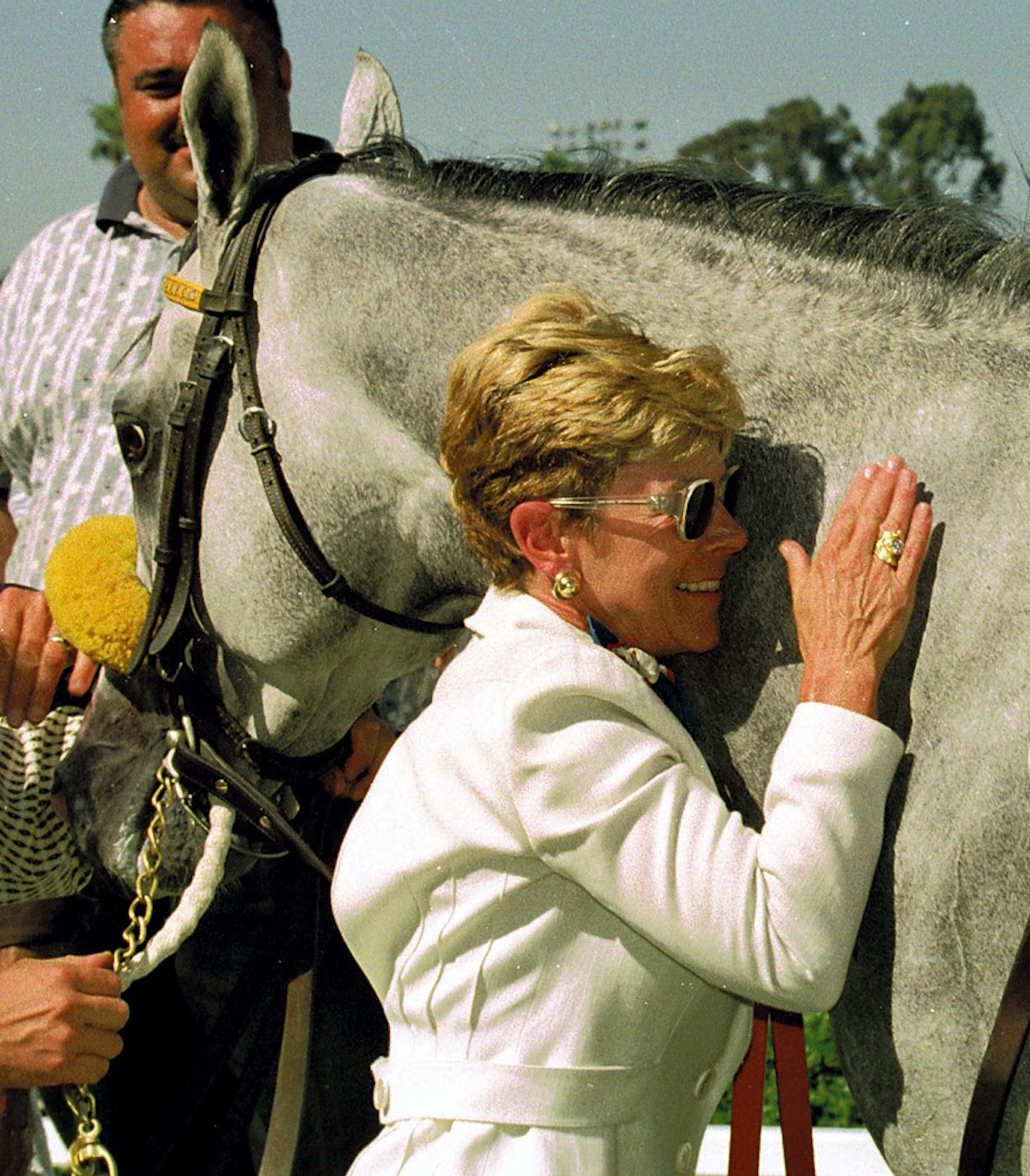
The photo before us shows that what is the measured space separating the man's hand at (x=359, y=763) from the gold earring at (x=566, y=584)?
1307 mm

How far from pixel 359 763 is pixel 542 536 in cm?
137

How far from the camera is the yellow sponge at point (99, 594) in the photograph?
2.69 m

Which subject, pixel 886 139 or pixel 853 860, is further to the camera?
pixel 886 139

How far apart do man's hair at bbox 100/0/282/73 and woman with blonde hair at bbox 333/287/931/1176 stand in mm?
1923

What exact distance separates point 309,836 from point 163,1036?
0.70 metres

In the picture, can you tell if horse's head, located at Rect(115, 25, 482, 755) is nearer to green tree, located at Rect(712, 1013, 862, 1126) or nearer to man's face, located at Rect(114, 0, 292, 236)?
man's face, located at Rect(114, 0, 292, 236)

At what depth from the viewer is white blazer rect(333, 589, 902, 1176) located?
1.70 m

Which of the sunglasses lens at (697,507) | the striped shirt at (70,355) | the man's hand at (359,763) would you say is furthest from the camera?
the striped shirt at (70,355)

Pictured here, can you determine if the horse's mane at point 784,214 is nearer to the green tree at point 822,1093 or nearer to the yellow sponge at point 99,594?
the yellow sponge at point 99,594

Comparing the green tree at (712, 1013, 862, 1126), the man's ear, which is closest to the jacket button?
the man's ear

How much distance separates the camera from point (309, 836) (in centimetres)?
321

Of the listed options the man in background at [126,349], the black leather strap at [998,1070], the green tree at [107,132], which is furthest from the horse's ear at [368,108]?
the green tree at [107,132]

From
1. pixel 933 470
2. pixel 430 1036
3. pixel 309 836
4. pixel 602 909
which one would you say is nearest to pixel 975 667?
pixel 933 470

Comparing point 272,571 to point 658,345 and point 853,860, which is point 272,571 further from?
point 853,860
